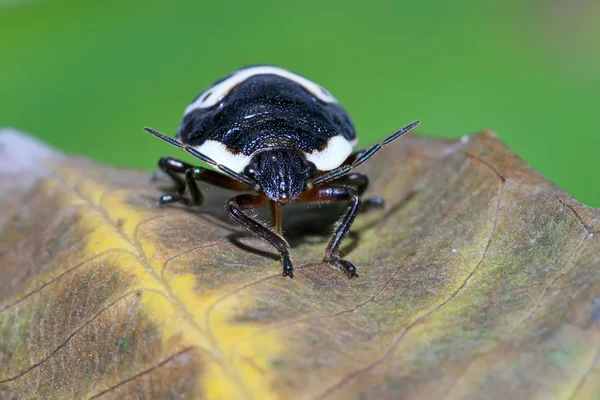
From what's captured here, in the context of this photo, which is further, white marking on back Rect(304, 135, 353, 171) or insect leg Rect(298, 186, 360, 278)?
white marking on back Rect(304, 135, 353, 171)

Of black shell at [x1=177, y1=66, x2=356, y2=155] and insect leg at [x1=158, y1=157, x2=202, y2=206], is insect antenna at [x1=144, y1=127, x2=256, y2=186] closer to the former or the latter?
black shell at [x1=177, y1=66, x2=356, y2=155]

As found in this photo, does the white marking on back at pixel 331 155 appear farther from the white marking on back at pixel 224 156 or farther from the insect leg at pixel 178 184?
the insect leg at pixel 178 184

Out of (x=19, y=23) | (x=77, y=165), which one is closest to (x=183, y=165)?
(x=77, y=165)

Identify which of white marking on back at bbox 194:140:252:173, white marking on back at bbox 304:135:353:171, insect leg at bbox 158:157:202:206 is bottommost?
insect leg at bbox 158:157:202:206

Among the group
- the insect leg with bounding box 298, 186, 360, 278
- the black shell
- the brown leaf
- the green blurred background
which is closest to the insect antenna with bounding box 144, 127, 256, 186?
the black shell

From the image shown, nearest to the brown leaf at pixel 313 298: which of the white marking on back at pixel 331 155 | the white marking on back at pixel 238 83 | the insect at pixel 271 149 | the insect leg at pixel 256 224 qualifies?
the insect leg at pixel 256 224

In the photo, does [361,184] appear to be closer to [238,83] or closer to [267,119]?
[267,119]

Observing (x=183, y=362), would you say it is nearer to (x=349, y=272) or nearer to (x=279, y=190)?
(x=349, y=272)
